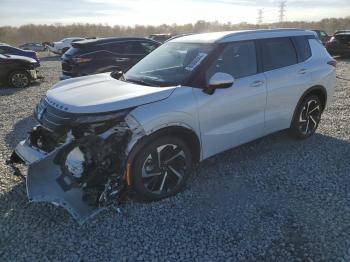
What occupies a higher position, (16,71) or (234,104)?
(234,104)

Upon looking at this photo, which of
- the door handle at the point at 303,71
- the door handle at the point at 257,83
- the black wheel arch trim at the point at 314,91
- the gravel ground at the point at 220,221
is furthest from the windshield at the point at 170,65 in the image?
the black wheel arch trim at the point at 314,91

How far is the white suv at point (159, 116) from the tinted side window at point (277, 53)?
2 cm

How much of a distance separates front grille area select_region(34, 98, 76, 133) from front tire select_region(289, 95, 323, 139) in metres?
3.60

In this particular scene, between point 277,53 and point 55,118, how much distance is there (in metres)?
3.29

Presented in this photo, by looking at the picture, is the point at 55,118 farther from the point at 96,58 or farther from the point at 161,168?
the point at 96,58

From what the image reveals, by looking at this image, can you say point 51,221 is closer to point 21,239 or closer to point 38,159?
point 21,239

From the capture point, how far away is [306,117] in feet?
19.2

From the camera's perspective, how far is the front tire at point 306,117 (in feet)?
18.6

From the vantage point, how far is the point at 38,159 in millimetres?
3809

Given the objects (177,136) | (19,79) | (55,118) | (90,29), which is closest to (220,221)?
(177,136)

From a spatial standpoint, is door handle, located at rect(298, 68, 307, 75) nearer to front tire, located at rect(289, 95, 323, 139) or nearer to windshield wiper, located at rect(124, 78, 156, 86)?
front tire, located at rect(289, 95, 323, 139)

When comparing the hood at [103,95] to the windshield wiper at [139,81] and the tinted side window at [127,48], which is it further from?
the tinted side window at [127,48]

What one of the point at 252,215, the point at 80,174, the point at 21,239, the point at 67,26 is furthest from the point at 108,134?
the point at 67,26

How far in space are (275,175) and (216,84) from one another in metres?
1.57
